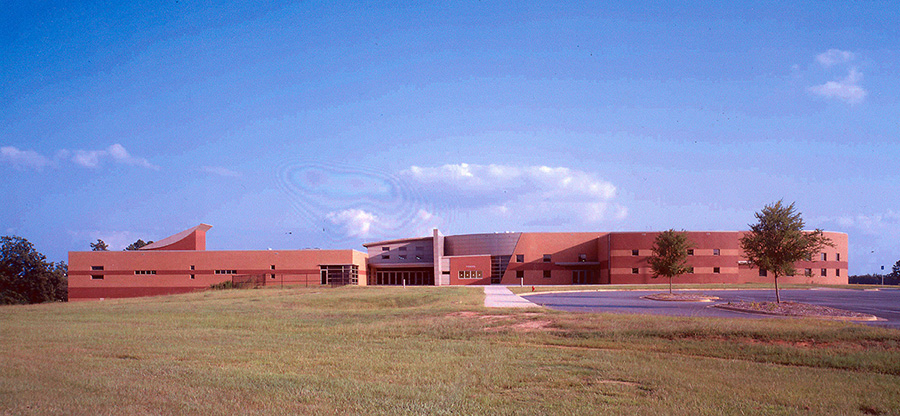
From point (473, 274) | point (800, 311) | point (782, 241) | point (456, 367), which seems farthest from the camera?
point (473, 274)

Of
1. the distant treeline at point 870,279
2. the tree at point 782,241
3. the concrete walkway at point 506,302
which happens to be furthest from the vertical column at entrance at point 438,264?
the distant treeline at point 870,279

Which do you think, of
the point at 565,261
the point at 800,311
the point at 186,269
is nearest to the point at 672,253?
the point at 800,311

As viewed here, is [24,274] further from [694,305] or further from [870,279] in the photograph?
[870,279]

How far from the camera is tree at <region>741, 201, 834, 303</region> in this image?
2614 centimetres

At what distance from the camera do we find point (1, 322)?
19.5 meters

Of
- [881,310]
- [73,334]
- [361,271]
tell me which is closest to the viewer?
[73,334]

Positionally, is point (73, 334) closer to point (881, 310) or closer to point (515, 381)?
point (515, 381)

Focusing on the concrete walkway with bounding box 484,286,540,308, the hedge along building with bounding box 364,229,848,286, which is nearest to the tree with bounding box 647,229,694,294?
the concrete walkway with bounding box 484,286,540,308

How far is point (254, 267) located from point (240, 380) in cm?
5679

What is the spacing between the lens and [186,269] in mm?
62688

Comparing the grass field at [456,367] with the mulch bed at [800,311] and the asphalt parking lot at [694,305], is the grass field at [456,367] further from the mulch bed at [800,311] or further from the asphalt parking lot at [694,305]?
the mulch bed at [800,311]

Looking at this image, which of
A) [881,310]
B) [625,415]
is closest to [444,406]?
[625,415]

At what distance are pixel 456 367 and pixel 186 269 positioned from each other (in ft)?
195

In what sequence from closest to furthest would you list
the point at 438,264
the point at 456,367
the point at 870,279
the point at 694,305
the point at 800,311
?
the point at 456,367 < the point at 800,311 < the point at 694,305 < the point at 438,264 < the point at 870,279
